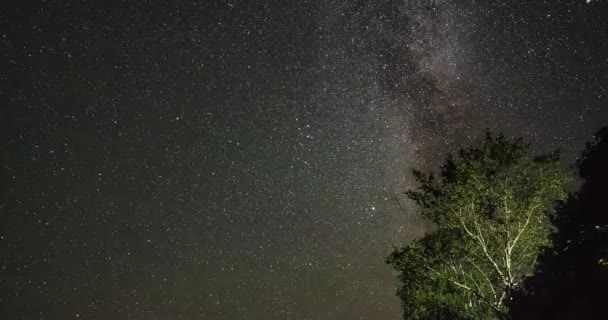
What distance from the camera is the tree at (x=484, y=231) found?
1827cm

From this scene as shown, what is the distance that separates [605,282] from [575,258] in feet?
4.39

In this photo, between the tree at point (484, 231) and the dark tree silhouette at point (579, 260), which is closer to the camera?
the dark tree silhouette at point (579, 260)

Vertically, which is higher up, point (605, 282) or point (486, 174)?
point (486, 174)

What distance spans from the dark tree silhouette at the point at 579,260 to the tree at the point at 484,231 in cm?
395

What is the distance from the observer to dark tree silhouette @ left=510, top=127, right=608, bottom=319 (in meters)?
11.9

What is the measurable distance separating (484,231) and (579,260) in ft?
19.2

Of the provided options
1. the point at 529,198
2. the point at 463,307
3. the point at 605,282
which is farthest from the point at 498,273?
the point at 605,282

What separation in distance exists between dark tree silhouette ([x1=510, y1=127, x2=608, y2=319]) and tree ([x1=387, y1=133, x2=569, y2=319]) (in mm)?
3953

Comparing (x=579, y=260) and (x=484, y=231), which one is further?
(x=484, y=231)

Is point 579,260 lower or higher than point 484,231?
lower

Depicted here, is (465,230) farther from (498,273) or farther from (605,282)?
(605,282)

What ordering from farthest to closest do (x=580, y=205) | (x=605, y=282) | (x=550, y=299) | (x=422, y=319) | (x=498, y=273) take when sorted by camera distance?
(x=422, y=319) < (x=498, y=273) < (x=580, y=205) < (x=550, y=299) < (x=605, y=282)

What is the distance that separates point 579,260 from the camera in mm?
12797

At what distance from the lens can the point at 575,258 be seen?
12.9m
